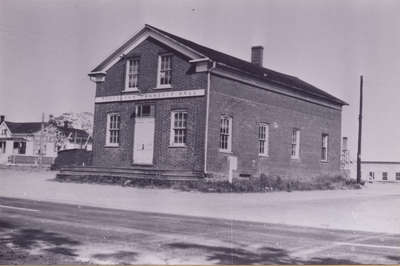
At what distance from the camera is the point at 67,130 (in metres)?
67.2

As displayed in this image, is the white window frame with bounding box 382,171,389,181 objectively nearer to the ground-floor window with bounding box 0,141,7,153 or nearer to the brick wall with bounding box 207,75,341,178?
the brick wall with bounding box 207,75,341,178

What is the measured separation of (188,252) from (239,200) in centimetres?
1003

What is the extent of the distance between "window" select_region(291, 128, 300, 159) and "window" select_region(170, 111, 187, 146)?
9.04 m

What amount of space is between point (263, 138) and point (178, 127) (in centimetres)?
572

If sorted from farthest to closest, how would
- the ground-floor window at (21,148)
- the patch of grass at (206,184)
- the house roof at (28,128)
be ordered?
1. the house roof at (28,128)
2. the ground-floor window at (21,148)
3. the patch of grass at (206,184)

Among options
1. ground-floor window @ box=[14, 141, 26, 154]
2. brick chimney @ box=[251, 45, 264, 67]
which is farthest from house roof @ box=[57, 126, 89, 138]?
brick chimney @ box=[251, 45, 264, 67]

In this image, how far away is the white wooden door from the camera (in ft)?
77.2

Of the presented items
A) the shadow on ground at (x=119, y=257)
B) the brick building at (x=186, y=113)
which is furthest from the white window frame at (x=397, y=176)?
the shadow on ground at (x=119, y=257)

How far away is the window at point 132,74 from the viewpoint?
24.7 metres

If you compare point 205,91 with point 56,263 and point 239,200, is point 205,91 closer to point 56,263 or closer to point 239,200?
point 239,200

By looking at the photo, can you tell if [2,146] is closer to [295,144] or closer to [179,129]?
[295,144]

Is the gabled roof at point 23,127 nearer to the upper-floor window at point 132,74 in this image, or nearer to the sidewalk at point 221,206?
the upper-floor window at point 132,74

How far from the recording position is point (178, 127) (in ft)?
74.7

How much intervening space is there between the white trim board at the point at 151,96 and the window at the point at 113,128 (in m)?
0.87
